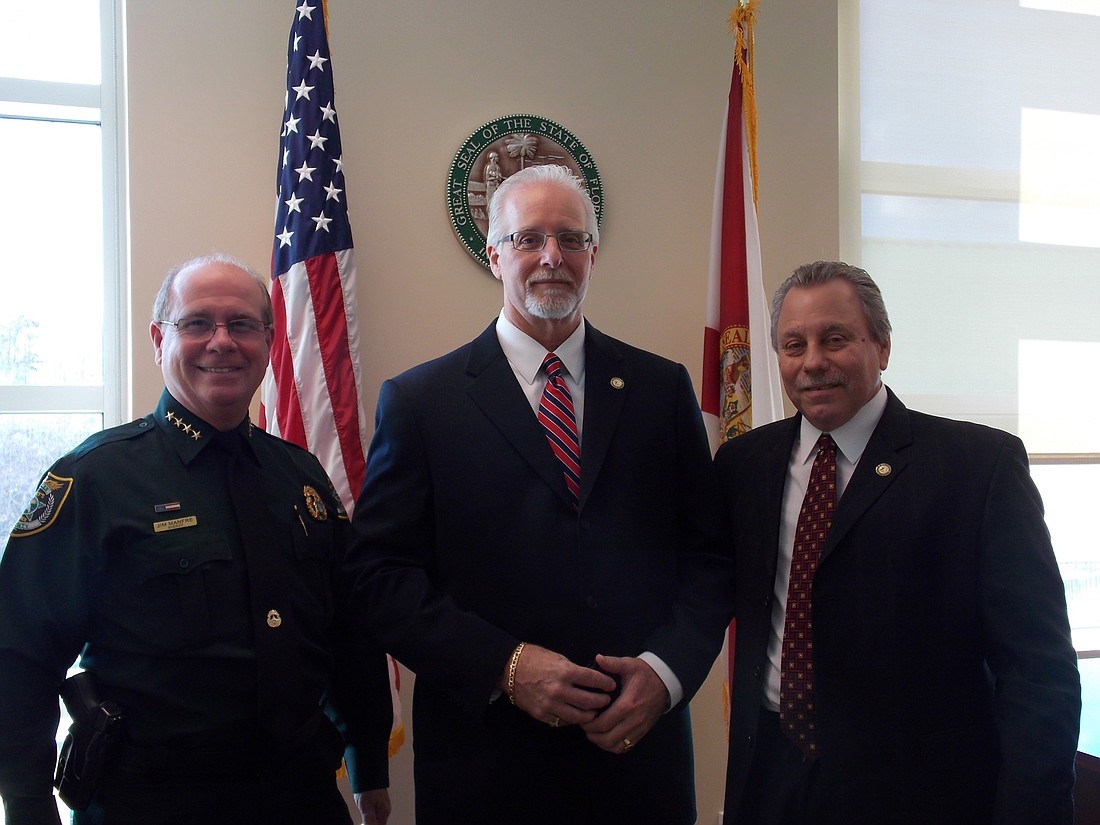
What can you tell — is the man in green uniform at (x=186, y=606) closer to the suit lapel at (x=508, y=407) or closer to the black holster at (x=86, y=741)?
the black holster at (x=86, y=741)

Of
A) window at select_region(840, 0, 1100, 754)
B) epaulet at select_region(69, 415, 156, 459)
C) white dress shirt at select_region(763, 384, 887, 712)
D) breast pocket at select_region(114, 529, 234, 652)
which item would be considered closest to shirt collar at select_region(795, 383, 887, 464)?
white dress shirt at select_region(763, 384, 887, 712)

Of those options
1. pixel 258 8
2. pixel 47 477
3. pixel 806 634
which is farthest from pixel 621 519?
pixel 258 8

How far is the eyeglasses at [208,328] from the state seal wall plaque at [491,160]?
1.34 meters

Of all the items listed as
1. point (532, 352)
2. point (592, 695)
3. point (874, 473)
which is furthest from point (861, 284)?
point (592, 695)

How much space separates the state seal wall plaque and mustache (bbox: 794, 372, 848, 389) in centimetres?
153

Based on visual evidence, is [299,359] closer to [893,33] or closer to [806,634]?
[806,634]

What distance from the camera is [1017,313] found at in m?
3.64

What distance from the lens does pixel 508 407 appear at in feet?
5.45

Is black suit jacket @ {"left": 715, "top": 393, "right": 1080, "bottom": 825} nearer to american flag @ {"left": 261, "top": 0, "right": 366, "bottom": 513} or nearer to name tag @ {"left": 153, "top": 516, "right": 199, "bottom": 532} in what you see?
name tag @ {"left": 153, "top": 516, "right": 199, "bottom": 532}

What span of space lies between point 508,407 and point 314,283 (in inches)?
43.0

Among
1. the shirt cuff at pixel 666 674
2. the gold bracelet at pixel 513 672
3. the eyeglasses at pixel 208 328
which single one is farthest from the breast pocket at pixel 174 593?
the shirt cuff at pixel 666 674

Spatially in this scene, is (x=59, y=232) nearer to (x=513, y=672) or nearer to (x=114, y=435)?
(x=114, y=435)

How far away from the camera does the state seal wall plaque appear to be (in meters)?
2.87

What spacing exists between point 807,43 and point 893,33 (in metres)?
0.51
